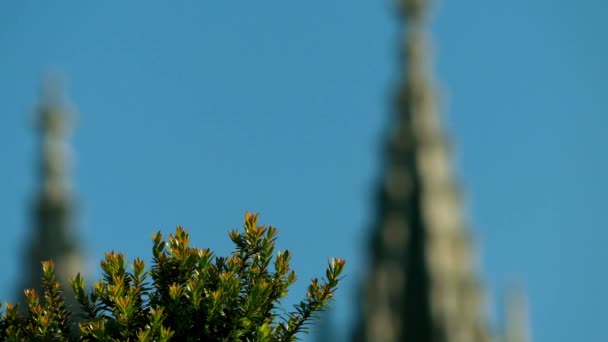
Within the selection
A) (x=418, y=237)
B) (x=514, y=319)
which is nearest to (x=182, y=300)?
(x=514, y=319)

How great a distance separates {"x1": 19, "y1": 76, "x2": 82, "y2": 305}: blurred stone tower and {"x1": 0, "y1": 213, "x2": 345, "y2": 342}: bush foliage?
87.9m

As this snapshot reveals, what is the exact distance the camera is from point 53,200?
11331 cm

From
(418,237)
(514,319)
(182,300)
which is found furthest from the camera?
(418,237)

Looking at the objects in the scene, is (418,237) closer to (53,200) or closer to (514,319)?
(53,200)

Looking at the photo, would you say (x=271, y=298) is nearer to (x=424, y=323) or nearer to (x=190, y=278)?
(x=190, y=278)

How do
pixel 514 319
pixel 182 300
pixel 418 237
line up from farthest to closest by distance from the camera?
pixel 418 237
pixel 514 319
pixel 182 300

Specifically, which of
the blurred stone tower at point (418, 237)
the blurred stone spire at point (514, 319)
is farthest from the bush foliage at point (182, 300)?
the blurred stone tower at point (418, 237)

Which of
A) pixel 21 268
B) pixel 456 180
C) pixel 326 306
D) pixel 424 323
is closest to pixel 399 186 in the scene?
pixel 456 180

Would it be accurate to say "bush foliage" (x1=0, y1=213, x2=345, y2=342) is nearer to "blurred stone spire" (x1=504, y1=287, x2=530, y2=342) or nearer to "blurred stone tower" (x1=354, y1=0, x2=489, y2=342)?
"blurred stone spire" (x1=504, y1=287, x2=530, y2=342)

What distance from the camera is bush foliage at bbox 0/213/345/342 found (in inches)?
520

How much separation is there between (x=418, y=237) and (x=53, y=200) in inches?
905

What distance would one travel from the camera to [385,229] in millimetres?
104875

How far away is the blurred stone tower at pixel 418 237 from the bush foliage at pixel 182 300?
71676 mm

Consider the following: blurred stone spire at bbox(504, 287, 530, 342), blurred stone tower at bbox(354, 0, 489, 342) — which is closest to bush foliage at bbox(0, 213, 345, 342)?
blurred stone spire at bbox(504, 287, 530, 342)
